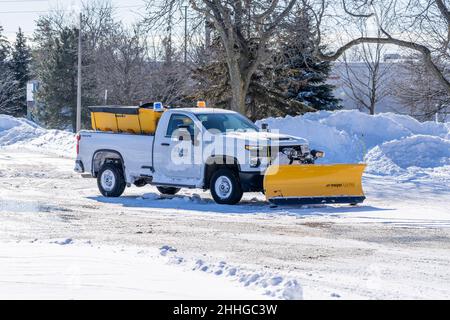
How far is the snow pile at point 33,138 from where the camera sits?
3472 centimetres

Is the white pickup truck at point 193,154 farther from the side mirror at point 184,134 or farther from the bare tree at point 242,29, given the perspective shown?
the bare tree at point 242,29

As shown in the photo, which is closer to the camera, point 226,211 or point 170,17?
point 226,211

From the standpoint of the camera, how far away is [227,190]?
15352 mm

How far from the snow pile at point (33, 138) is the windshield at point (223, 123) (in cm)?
1545

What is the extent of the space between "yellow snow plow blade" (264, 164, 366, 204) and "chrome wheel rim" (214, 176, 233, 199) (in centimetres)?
80

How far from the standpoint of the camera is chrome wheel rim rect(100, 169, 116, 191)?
56.5 ft

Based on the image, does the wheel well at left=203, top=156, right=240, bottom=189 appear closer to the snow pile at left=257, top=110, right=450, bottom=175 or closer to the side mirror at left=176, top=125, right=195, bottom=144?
the side mirror at left=176, top=125, right=195, bottom=144

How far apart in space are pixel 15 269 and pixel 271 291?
2.84 m

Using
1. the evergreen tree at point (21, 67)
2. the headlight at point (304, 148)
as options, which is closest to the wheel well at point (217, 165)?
the headlight at point (304, 148)

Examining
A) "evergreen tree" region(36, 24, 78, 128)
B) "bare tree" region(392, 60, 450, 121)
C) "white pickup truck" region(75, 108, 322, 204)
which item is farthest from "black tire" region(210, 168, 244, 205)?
"evergreen tree" region(36, 24, 78, 128)
